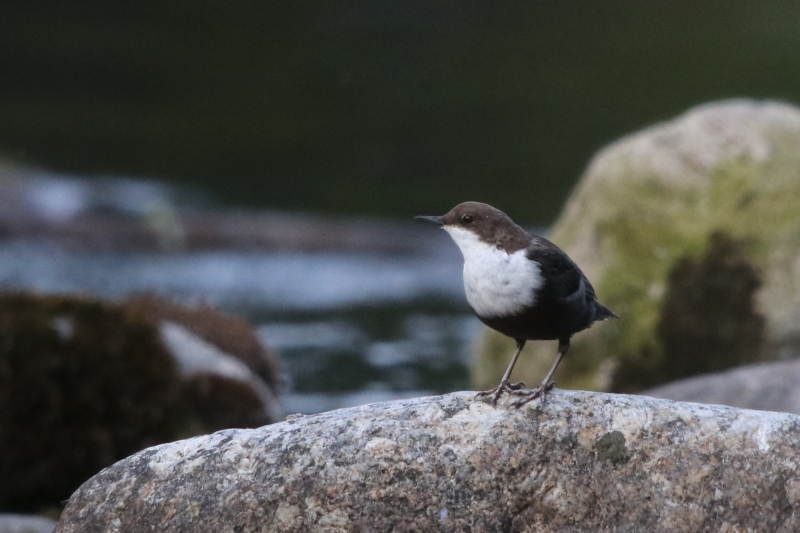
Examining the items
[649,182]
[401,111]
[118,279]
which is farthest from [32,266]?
[401,111]

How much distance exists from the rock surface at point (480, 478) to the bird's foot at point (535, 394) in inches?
3.8

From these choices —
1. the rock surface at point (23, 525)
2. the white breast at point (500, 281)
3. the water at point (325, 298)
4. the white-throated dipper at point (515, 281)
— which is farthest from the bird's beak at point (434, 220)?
the water at point (325, 298)

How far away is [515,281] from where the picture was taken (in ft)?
11.9

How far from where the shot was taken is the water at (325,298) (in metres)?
10.3

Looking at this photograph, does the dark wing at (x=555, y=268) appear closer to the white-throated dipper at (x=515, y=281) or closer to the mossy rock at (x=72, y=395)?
the white-throated dipper at (x=515, y=281)

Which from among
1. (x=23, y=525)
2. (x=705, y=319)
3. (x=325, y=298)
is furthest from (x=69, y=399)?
(x=325, y=298)

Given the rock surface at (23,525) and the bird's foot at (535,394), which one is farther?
the rock surface at (23,525)

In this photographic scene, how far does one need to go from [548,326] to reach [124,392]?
11.5 ft

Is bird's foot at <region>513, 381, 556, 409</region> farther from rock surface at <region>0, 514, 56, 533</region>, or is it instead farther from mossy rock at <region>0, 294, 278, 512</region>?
mossy rock at <region>0, 294, 278, 512</region>

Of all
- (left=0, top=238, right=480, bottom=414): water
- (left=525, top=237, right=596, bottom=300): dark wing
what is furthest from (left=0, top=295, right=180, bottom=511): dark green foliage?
(left=525, top=237, right=596, bottom=300): dark wing

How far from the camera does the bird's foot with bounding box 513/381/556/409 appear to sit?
360 centimetres

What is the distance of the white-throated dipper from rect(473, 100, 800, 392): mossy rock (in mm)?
3440

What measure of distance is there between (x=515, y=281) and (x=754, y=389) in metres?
2.37

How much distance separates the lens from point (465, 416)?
11.6 feet
